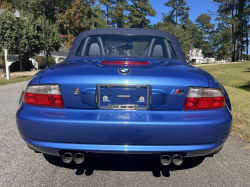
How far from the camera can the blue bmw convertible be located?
1986 mm

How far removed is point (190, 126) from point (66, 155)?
1.15m

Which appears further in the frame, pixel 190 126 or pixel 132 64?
pixel 132 64

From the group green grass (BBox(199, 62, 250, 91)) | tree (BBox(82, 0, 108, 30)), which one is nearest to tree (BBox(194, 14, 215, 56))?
tree (BBox(82, 0, 108, 30))

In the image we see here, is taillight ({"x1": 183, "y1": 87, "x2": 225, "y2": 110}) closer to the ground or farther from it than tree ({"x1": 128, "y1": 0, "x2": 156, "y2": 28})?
closer to the ground

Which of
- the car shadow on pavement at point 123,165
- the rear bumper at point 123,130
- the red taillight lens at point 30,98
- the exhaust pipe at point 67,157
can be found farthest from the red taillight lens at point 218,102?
the red taillight lens at point 30,98

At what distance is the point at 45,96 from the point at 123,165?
1.24 meters

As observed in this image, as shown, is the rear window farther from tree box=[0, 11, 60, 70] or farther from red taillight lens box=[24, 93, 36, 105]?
tree box=[0, 11, 60, 70]

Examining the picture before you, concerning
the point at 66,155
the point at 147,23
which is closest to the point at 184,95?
the point at 66,155

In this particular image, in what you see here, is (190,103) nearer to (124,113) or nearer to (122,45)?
(124,113)

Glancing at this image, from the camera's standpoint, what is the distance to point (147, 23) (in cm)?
6519

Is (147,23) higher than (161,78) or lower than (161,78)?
higher

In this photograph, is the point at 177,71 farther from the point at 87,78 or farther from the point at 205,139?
the point at 87,78

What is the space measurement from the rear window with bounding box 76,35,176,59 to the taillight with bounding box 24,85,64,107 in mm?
1242

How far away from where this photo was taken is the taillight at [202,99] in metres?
2.11
